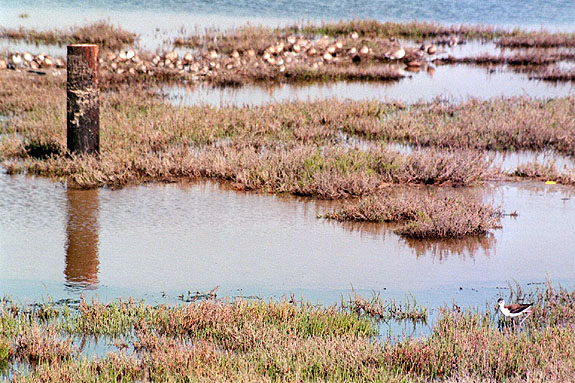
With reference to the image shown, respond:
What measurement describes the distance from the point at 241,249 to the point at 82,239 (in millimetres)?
1565

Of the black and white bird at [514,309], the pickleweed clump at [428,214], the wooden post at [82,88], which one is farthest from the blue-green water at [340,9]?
the black and white bird at [514,309]

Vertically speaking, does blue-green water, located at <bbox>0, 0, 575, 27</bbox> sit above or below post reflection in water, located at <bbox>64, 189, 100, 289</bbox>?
above

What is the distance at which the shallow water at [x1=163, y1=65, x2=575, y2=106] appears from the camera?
16.2 meters

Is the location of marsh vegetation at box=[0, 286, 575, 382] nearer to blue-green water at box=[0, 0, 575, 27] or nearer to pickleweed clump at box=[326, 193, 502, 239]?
pickleweed clump at box=[326, 193, 502, 239]

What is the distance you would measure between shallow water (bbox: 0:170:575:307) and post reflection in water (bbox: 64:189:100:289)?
0.05ft

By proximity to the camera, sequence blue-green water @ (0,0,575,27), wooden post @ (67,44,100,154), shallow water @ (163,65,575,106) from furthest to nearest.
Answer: blue-green water @ (0,0,575,27)
shallow water @ (163,65,575,106)
wooden post @ (67,44,100,154)

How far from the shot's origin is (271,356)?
4617 millimetres

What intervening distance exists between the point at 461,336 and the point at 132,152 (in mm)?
6562

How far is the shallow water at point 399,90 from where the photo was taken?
16.2 metres

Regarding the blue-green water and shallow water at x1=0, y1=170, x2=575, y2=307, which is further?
the blue-green water

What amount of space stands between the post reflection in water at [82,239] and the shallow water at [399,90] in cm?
605

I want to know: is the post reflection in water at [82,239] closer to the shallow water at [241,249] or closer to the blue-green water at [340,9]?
the shallow water at [241,249]

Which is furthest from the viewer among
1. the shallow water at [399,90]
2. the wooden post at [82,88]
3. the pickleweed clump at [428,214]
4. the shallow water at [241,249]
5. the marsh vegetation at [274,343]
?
the shallow water at [399,90]

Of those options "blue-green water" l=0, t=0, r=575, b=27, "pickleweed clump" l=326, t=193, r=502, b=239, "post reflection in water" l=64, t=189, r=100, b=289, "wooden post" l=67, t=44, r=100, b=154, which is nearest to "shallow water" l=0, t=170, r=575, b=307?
"post reflection in water" l=64, t=189, r=100, b=289
